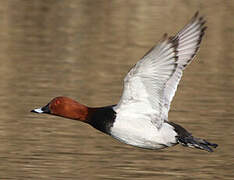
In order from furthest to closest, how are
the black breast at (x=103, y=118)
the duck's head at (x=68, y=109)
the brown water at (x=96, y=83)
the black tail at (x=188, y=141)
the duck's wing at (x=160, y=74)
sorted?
the brown water at (x=96, y=83) < the duck's head at (x=68, y=109) < the black tail at (x=188, y=141) < the black breast at (x=103, y=118) < the duck's wing at (x=160, y=74)

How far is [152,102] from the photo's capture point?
8.88m

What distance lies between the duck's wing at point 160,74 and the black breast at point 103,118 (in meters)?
0.09

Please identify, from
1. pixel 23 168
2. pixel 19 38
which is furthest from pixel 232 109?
pixel 19 38

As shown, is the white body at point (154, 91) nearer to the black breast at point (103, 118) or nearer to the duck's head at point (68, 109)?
the black breast at point (103, 118)

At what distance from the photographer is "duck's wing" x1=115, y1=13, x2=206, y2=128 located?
8578 millimetres

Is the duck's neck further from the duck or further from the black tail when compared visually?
the black tail

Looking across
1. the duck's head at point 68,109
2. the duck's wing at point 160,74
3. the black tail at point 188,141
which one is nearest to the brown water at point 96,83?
the duck's head at point 68,109

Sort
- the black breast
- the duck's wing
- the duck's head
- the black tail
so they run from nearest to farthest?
the duck's wing < the black breast < the black tail < the duck's head

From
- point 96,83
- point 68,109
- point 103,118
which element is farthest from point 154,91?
point 96,83

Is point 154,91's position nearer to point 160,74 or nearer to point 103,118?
point 160,74

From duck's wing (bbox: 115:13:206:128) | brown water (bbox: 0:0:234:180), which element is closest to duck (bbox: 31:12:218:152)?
duck's wing (bbox: 115:13:206:128)

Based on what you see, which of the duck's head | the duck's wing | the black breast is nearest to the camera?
the duck's wing

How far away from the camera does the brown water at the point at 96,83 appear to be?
10578 millimetres

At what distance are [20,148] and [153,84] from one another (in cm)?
302
